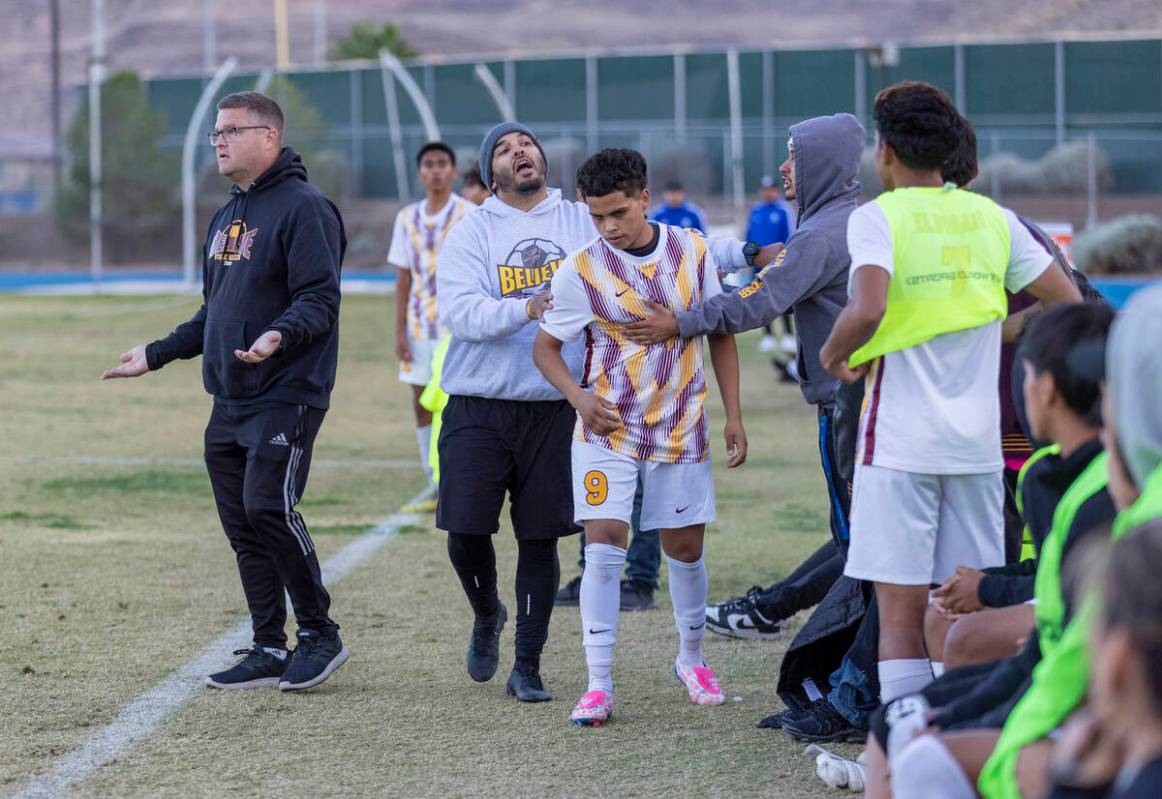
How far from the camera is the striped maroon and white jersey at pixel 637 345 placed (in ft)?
17.5

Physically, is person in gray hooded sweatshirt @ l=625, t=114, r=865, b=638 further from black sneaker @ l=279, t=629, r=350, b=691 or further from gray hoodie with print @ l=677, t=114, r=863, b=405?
black sneaker @ l=279, t=629, r=350, b=691

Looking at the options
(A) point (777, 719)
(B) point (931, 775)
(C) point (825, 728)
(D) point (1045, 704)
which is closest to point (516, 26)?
(A) point (777, 719)

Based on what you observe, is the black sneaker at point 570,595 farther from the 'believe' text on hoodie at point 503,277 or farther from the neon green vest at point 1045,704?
the neon green vest at point 1045,704

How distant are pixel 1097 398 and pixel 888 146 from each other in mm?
1183

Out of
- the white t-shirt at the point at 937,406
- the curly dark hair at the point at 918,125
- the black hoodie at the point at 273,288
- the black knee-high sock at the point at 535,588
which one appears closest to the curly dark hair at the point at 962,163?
the curly dark hair at the point at 918,125

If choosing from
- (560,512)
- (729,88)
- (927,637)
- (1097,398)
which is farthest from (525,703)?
(729,88)

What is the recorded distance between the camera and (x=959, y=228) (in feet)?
14.0

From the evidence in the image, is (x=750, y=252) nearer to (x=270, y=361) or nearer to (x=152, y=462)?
(x=270, y=361)

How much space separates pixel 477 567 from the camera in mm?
5922

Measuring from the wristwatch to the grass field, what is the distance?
149cm

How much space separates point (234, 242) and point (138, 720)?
166 centimetres

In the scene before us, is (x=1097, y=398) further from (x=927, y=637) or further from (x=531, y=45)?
(x=531, y=45)

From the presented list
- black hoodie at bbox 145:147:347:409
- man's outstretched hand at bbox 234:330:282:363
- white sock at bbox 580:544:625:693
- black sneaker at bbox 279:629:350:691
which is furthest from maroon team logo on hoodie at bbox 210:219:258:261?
white sock at bbox 580:544:625:693

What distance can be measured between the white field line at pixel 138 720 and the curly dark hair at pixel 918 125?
2827mm
